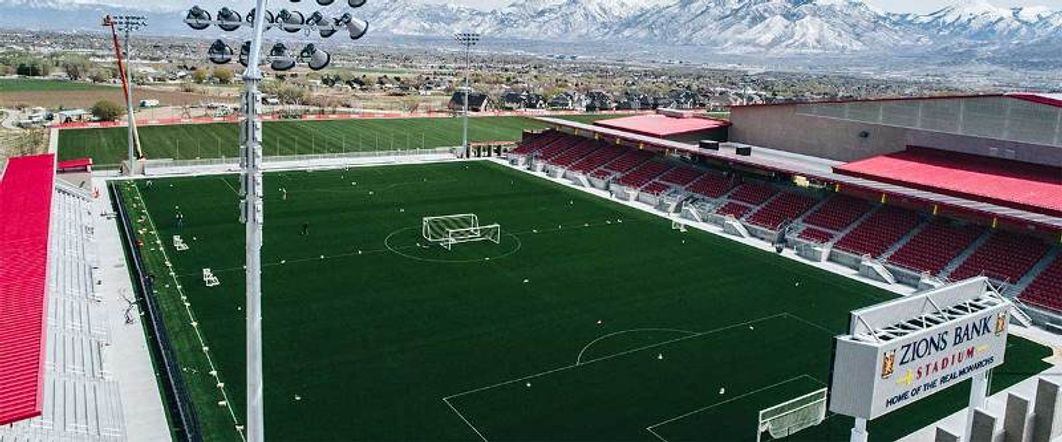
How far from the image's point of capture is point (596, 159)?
209 ft

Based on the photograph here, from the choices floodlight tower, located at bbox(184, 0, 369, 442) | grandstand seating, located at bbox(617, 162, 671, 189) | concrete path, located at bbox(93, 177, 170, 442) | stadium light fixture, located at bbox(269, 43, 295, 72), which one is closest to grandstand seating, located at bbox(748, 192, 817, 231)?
grandstand seating, located at bbox(617, 162, 671, 189)

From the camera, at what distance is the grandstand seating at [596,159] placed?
62781 mm

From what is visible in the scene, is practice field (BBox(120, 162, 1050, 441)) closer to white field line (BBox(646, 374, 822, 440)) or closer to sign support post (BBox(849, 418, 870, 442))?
white field line (BBox(646, 374, 822, 440))

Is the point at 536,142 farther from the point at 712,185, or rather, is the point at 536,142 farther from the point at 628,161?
the point at 712,185

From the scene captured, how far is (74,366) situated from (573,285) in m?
19.5

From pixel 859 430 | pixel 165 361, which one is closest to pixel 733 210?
pixel 859 430

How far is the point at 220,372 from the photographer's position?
2617 cm

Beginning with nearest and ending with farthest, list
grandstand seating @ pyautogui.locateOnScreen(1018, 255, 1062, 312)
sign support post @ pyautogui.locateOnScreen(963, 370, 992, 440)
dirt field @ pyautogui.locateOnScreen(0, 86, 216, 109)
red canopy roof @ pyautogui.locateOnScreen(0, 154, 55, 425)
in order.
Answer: red canopy roof @ pyautogui.locateOnScreen(0, 154, 55, 425), sign support post @ pyautogui.locateOnScreen(963, 370, 992, 440), grandstand seating @ pyautogui.locateOnScreen(1018, 255, 1062, 312), dirt field @ pyautogui.locateOnScreen(0, 86, 216, 109)

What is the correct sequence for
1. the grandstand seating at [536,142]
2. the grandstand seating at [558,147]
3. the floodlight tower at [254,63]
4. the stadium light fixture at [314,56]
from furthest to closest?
the grandstand seating at [536,142]
the grandstand seating at [558,147]
the stadium light fixture at [314,56]
the floodlight tower at [254,63]

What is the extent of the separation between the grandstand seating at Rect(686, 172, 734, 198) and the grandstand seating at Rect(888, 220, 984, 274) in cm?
1342

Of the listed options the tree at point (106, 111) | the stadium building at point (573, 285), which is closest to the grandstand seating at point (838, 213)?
the stadium building at point (573, 285)

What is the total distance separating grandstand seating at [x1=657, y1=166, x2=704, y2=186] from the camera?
2181 inches

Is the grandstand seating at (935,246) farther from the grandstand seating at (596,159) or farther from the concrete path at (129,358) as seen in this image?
the concrete path at (129,358)

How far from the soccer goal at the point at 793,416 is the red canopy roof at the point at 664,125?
35.8 metres
